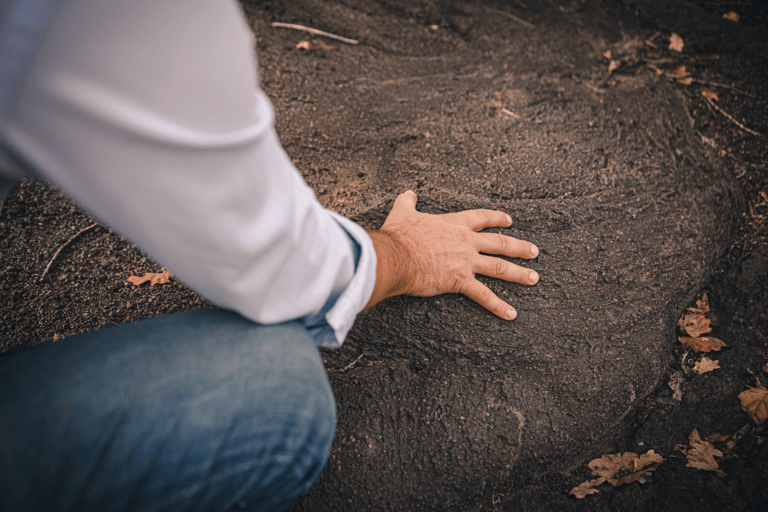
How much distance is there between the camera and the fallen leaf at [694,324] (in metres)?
1.95

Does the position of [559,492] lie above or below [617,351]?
below

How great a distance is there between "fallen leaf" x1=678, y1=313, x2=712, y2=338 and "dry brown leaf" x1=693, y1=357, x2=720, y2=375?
0.13 meters

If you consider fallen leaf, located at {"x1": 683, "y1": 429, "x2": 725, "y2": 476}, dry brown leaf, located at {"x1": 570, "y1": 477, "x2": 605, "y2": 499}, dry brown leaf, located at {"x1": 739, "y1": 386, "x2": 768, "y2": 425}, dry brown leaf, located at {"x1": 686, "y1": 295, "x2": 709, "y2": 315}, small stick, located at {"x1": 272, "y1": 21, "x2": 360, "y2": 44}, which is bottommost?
dry brown leaf, located at {"x1": 570, "y1": 477, "x2": 605, "y2": 499}

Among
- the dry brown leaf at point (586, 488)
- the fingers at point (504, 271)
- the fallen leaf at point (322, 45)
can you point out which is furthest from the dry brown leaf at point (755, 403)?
the fallen leaf at point (322, 45)

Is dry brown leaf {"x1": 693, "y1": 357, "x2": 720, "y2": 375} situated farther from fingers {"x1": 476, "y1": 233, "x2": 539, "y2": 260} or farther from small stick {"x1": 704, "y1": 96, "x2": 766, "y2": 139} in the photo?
small stick {"x1": 704, "y1": 96, "x2": 766, "y2": 139}

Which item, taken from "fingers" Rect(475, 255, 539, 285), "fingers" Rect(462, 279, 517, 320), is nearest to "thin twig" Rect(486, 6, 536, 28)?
"fingers" Rect(475, 255, 539, 285)

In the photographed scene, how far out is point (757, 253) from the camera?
2.00 m

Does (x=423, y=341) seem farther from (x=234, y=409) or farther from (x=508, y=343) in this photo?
(x=234, y=409)

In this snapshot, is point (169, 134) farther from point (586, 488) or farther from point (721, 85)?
point (721, 85)

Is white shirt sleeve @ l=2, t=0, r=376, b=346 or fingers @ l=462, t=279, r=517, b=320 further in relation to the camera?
fingers @ l=462, t=279, r=517, b=320

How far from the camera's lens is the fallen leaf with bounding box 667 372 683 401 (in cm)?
186

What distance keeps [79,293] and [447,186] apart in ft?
6.58

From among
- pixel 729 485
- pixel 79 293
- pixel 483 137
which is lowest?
pixel 79 293

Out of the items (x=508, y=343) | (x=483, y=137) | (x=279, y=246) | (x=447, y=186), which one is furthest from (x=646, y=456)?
(x=279, y=246)
